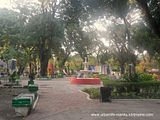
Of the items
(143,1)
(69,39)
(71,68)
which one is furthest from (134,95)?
(71,68)

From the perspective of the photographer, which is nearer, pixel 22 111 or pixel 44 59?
pixel 22 111

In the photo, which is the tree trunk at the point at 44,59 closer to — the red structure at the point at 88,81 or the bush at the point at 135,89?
the red structure at the point at 88,81

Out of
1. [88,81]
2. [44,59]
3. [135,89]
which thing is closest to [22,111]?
[135,89]

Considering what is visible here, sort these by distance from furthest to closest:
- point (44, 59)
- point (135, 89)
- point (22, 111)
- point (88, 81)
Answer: point (44, 59) → point (88, 81) → point (135, 89) → point (22, 111)

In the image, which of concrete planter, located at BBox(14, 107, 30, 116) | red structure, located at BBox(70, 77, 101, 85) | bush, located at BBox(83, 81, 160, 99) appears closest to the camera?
concrete planter, located at BBox(14, 107, 30, 116)

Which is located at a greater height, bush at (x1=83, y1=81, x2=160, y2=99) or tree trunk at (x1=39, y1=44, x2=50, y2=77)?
tree trunk at (x1=39, y1=44, x2=50, y2=77)

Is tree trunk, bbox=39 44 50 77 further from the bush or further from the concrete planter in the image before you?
the concrete planter

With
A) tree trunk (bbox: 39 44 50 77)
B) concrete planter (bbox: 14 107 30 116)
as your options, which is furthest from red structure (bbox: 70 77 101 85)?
concrete planter (bbox: 14 107 30 116)

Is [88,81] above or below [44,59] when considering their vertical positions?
below

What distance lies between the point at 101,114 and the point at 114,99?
25.1ft

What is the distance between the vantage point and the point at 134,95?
27.6 m

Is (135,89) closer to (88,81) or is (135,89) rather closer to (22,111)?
(22,111)

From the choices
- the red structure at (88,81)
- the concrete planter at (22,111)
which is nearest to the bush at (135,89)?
the concrete planter at (22,111)

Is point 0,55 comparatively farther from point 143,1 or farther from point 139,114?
point 139,114
